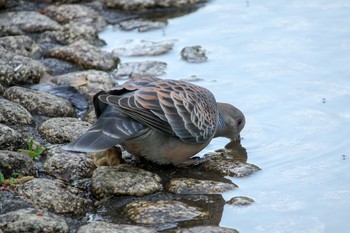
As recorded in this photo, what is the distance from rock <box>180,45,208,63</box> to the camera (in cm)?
986

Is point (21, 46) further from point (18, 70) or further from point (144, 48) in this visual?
point (144, 48)

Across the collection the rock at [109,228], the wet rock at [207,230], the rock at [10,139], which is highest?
the rock at [10,139]

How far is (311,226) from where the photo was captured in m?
6.21

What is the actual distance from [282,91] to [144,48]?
2212 mm

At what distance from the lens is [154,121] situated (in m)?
6.68

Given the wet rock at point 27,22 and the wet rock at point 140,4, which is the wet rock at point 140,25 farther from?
the wet rock at point 27,22

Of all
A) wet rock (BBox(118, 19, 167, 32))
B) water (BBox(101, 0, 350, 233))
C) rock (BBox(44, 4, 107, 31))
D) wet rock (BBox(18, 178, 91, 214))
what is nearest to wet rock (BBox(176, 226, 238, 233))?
water (BBox(101, 0, 350, 233))

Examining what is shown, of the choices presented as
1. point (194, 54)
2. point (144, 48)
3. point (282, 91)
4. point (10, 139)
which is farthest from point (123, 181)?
point (144, 48)

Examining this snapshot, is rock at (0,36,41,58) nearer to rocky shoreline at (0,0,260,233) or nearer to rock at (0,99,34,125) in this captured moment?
rocky shoreline at (0,0,260,233)

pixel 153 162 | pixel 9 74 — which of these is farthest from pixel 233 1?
pixel 153 162

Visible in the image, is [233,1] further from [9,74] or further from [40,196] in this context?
[40,196]

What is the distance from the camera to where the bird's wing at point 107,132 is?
6266 millimetres

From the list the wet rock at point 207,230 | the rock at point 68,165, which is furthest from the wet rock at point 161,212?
the rock at point 68,165

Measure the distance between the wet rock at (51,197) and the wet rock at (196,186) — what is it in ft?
2.82
